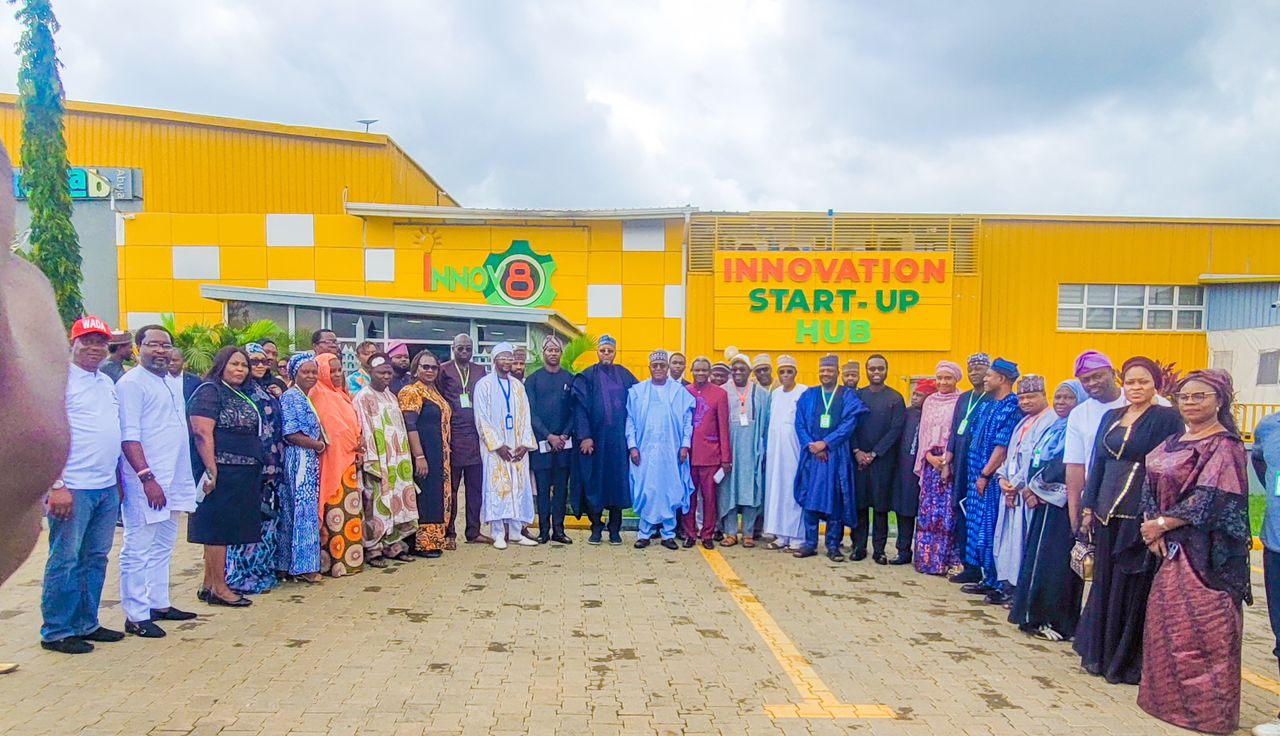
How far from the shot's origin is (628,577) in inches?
254

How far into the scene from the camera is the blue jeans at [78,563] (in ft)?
14.4

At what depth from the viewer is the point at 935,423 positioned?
6789 mm

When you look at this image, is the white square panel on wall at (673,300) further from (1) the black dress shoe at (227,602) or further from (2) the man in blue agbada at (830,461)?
(1) the black dress shoe at (227,602)

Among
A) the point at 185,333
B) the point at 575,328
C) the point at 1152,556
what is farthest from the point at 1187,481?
the point at 575,328

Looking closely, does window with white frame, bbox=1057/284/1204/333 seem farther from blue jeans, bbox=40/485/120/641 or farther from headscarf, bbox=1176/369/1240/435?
blue jeans, bbox=40/485/120/641

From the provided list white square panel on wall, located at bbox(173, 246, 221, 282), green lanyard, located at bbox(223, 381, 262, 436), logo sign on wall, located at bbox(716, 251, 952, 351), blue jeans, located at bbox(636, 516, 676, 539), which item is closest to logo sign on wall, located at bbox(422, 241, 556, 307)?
logo sign on wall, located at bbox(716, 251, 952, 351)

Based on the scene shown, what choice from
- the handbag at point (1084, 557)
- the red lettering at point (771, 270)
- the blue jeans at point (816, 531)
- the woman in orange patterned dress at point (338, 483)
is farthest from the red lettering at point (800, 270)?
the handbag at point (1084, 557)

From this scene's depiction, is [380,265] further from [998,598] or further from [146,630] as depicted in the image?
[998,598]

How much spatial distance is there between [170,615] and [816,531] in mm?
5335

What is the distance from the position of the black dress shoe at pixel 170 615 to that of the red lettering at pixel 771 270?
1250 centimetres

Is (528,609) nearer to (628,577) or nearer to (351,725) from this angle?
(628,577)

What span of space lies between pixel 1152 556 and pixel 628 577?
145 inches

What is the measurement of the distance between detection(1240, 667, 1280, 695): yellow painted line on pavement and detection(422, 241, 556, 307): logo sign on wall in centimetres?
1291

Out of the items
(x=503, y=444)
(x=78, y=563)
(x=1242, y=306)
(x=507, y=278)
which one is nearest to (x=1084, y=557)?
(x=503, y=444)
